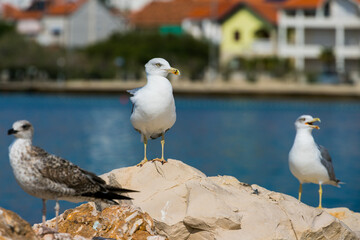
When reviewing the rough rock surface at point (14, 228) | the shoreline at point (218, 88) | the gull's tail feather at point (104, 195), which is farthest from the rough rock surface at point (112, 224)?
the shoreline at point (218, 88)

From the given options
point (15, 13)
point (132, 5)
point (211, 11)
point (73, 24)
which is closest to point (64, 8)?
point (73, 24)

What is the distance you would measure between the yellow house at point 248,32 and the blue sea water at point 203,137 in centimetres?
1544

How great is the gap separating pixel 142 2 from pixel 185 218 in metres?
96.6

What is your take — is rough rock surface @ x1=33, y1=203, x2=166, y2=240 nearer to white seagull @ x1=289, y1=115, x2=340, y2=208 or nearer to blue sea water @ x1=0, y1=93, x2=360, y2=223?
white seagull @ x1=289, y1=115, x2=340, y2=208

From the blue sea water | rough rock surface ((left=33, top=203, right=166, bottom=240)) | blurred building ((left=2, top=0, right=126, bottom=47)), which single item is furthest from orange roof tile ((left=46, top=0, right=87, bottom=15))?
rough rock surface ((left=33, top=203, right=166, bottom=240))

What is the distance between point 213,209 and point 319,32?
5841cm

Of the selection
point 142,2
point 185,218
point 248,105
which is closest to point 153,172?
point 185,218

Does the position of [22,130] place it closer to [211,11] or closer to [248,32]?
[248,32]

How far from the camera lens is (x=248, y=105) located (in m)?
47.5

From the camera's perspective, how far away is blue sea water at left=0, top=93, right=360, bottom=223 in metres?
19.3

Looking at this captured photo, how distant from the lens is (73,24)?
77.5 metres

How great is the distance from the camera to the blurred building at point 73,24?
77.7 meters

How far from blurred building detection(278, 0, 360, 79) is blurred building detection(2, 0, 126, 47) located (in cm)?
2084

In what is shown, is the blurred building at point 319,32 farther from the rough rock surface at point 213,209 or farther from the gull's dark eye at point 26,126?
the gull's dark eye at point 26,126
